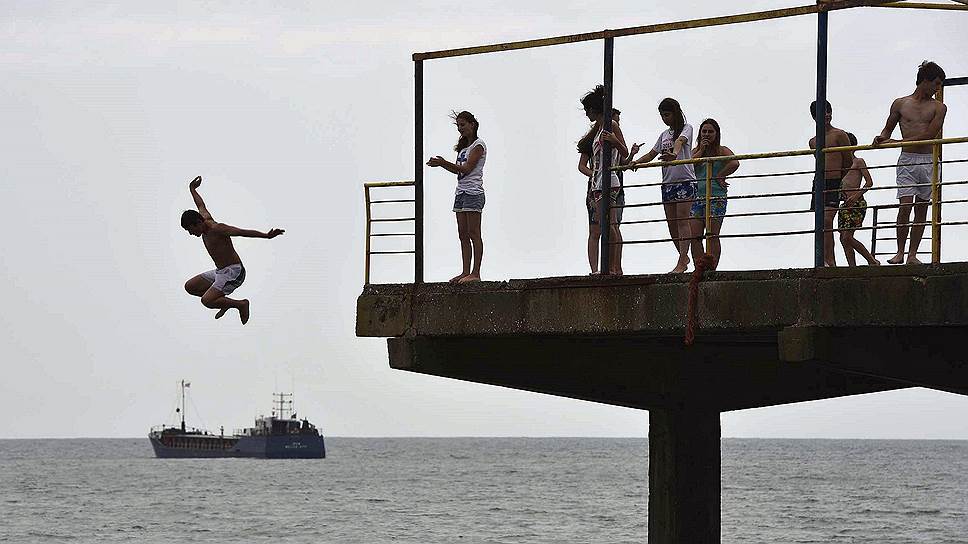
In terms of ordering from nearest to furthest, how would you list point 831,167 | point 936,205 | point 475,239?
point 936,205 → point 831,167 → point 475,239

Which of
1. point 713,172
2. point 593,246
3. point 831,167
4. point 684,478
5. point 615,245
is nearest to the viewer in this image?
point 831,167

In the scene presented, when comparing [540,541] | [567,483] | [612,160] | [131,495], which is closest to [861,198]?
[612,160]

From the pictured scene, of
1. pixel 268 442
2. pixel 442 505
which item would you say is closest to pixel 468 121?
pixel 442 505

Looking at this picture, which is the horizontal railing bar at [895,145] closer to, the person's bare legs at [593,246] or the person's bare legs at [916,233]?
the person's bare legs at [916,233]

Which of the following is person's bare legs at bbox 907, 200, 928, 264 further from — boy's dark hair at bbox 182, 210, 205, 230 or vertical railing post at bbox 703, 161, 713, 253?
boy's dark hair at bbox 182, 210, 205, 230

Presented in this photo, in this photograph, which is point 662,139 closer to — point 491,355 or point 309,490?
point 491,355

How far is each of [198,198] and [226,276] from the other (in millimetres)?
745

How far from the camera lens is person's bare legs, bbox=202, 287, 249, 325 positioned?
49.8ft

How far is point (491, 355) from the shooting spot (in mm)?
15438

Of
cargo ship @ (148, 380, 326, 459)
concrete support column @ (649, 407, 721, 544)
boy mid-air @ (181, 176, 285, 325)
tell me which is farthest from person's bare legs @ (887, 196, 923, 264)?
cargo ship @ (148, 380, 326, 459)

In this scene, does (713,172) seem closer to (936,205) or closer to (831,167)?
(831,167)

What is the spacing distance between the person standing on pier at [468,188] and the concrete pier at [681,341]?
0.59 m

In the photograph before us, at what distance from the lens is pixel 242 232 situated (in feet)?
49.1

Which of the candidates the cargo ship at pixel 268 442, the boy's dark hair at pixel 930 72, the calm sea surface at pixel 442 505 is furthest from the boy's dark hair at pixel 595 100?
the cargo ship at pixel 268 442
